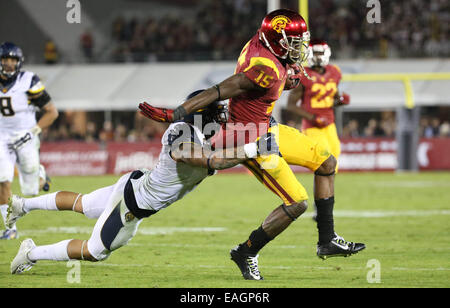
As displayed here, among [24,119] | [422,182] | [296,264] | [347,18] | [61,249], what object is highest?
[347,18]

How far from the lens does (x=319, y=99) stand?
29.2 feet

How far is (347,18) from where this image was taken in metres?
23.5

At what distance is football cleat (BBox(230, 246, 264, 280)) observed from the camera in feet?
18.5

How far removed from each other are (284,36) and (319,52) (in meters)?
3.30

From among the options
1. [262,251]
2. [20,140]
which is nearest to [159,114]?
[262,251]

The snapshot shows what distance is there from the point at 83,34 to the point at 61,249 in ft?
66.9

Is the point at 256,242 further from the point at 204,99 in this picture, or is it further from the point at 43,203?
the point at 43,203

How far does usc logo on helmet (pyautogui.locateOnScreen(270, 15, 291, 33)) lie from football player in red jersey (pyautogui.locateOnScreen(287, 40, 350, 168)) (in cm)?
313

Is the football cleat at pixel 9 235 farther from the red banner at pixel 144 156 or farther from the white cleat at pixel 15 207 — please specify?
the red banner at pixel 144 156

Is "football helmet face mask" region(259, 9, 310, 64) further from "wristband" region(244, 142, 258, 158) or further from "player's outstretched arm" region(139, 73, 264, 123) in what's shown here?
"wristband" region(244, 142, 258, 158)

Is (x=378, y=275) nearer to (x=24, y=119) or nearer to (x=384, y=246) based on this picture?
(x=384, y=246)

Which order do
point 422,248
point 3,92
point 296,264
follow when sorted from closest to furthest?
point 296,264 < point 422,248 < point 3,92

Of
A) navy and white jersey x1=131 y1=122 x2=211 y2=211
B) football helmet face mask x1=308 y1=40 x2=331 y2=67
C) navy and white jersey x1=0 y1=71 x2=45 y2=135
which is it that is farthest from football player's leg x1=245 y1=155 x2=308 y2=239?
navy and white jersey x1=0 y1=71 x2=45 y2=135
